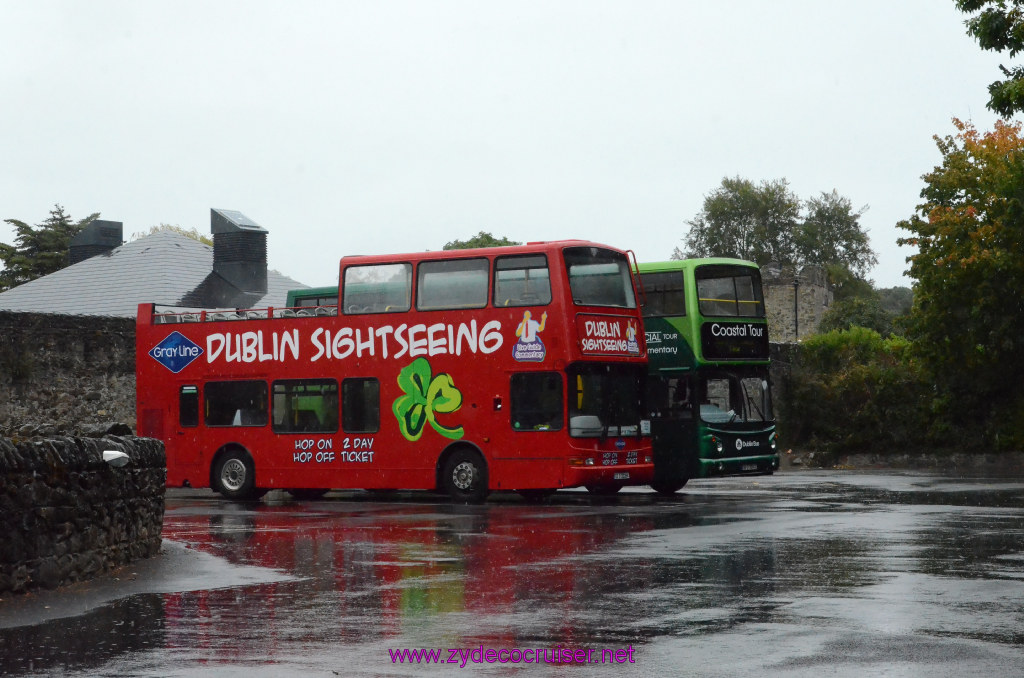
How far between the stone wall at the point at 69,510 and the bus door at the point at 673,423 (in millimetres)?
12885

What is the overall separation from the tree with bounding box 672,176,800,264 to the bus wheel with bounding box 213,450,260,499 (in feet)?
224

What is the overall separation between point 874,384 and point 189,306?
21.0 metres

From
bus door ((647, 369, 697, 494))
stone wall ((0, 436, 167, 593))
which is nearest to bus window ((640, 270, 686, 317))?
bus door ((647, 369, 697, 494))

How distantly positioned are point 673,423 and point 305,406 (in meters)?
6.68

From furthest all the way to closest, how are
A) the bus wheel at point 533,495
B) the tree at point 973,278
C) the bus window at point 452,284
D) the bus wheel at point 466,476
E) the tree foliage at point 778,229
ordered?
the tree foliage at point 778,229 → the tree at point 973,278 → the bus wheel at point 533,495 → the bus wheel at point 466,476 → the bus window at point 452,284

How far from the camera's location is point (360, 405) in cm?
2439

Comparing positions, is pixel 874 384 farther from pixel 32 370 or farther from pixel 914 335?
pixel 32 370

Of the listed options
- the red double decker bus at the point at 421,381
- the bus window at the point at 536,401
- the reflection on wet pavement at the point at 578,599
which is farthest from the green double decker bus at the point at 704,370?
the reflection on wet pavement at the point at 578,599

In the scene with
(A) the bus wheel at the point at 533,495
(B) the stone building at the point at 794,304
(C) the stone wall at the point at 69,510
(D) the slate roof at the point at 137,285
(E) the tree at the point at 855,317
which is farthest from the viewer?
(E) the tree at the point at 855,317

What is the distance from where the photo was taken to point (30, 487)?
10719mm

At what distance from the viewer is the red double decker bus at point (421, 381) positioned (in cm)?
2217

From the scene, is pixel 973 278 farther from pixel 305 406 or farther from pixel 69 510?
pixel 69 510

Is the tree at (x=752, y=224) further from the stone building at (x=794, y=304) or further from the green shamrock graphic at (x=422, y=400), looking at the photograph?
the green shamrock graphic at (x=422, y=400)

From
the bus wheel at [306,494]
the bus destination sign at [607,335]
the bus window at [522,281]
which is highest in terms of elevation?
the bus window at [522,281]
